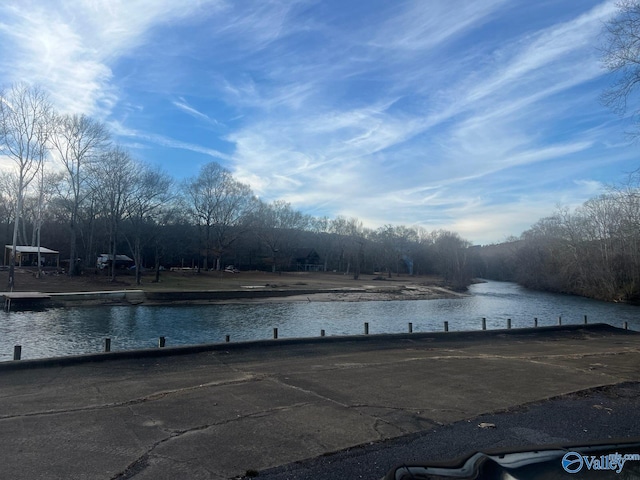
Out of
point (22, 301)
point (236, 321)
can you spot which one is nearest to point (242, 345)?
point (236, 321)

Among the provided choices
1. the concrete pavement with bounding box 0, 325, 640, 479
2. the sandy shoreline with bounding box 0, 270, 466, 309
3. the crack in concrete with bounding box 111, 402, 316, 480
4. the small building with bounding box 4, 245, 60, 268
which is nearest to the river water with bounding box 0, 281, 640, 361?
the sandy shoreline with bounding box 0, 270, 466, 309

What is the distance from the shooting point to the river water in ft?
71.9

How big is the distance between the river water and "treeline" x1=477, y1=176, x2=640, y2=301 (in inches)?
351

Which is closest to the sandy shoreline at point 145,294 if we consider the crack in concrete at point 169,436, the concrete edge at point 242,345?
the concrete edge at point 242,345

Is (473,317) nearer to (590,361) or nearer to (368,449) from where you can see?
(590,361)

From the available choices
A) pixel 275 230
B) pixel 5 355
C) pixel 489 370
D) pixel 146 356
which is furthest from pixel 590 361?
pixel 275 230

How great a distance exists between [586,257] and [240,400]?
60.8m

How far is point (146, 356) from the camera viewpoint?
1149 cm

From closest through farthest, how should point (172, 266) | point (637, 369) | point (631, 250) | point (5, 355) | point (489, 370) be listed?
point (489, 370) → point (637, 369) → point (5, 355) → point (631, 250) → point (172, 266)

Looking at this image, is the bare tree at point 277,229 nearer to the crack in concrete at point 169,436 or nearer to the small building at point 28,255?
the small building at point 28,255

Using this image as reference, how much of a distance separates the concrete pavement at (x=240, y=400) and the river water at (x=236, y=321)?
9.62 metres

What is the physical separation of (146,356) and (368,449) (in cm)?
757

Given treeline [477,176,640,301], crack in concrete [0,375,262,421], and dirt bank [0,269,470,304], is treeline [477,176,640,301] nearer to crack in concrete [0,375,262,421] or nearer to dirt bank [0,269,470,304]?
dirt bank [0,269,470,304]

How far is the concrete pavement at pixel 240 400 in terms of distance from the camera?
207 inches
